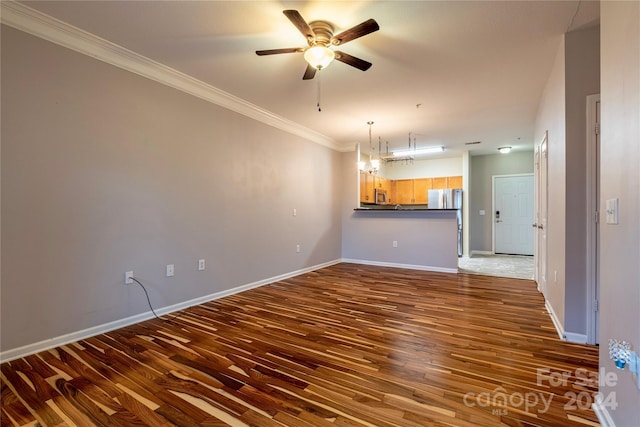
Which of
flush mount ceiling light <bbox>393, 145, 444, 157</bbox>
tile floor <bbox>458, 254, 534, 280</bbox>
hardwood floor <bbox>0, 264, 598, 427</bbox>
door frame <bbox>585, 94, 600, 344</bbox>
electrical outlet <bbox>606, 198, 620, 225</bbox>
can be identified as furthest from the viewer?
flush mount ceiling light <bbox>393, 145, 444, 157</bbox>

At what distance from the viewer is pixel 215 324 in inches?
108

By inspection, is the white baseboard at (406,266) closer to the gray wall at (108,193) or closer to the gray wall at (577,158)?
the gray wall at (108,193)

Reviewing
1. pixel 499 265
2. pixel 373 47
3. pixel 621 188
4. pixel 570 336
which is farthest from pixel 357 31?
pixel 499 265

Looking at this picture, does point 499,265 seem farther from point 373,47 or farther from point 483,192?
point 373,47

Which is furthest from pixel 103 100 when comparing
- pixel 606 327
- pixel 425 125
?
pixel 425 125

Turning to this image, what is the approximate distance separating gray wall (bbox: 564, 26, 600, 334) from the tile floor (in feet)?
8.53

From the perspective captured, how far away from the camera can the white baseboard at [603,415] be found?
137cm

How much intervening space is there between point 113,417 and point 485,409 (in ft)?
6.52

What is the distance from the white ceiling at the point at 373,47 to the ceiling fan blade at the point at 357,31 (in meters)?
0.23

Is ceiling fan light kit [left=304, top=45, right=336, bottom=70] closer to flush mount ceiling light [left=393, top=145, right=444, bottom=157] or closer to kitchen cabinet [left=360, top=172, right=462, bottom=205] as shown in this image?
kitchen cabinet [left=360, top=172, right=462, bottom=205]

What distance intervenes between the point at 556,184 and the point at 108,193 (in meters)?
4.12

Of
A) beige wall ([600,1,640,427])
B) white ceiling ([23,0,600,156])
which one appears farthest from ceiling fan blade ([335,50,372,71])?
beige wall ([600,1,640,427])

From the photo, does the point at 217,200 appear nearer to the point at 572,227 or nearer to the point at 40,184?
the point at 40,184

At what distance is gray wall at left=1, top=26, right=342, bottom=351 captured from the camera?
212 centimetres
